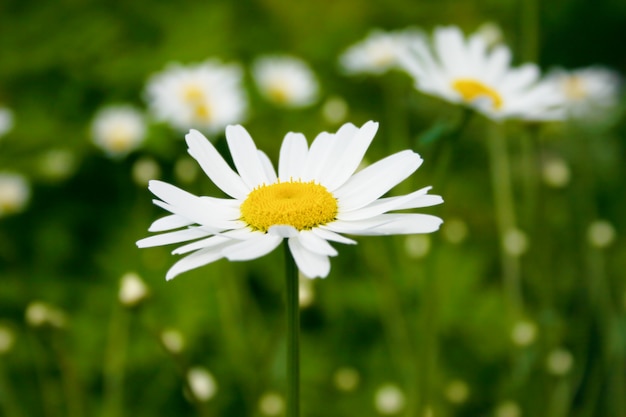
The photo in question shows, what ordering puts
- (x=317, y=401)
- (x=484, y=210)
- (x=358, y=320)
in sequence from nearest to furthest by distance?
(x=317, y=401) < (x=358, y=320) < (x=484, y=210)

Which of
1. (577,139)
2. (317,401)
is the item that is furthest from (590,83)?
(317,401)

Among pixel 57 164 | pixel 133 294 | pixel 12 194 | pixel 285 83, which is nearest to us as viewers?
pixel 133 294

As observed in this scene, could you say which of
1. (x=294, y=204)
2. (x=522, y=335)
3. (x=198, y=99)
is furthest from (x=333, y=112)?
(x=294, y=204)

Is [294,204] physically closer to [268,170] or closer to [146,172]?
[268,170]

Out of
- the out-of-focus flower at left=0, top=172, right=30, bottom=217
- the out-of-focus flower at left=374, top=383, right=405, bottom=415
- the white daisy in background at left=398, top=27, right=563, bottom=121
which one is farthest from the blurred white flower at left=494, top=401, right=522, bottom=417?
the out-of-focus flower at left=0, top=172, right=30, bottom=217

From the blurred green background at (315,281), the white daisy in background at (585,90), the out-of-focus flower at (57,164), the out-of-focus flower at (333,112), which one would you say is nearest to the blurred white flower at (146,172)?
the blurred green background at (315,281)

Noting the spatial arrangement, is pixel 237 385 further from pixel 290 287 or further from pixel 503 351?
pixel 290 287
